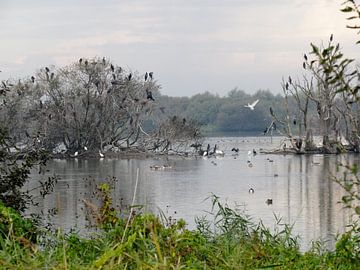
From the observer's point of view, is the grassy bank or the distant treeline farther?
the distant treeline

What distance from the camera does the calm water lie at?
51.1 feet

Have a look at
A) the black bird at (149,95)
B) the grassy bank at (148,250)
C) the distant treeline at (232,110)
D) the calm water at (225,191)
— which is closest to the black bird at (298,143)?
the black bird at (149,95)

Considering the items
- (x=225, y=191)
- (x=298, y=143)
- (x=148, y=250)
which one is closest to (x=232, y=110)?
(x=298, y=143)

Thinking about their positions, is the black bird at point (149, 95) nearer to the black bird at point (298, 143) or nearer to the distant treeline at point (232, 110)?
the black bird at point (298, 143)

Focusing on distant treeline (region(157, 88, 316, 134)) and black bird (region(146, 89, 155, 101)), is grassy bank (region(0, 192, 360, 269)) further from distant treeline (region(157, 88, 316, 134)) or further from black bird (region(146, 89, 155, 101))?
distant treeline (region(157, 88, 316, 134))

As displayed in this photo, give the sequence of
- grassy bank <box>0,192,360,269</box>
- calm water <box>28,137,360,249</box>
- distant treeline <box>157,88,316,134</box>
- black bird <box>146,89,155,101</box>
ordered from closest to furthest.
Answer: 1. grassy bank <box>0,192,360,269</box>
2. calm water <box>28,137,360,249</box>
3. black bird <box>146,89,155,101</box>
4. distant treeline <box>157,88,316,134</box>

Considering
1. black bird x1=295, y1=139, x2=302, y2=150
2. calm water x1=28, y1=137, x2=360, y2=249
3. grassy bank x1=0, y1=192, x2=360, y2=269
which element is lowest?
calm water x1=28, y1=137, x2=360, y2=249

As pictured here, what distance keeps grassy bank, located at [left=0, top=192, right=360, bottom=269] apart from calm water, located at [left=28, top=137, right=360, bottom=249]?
2.22m

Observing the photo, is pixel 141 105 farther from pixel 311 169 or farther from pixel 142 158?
pixel 311 169

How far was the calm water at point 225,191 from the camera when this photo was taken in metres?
15.6

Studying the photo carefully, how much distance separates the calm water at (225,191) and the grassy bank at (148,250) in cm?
222

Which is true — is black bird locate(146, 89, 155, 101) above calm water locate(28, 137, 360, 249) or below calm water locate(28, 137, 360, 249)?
above

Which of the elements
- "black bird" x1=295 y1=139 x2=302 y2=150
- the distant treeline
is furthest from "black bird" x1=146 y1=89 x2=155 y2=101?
the distant treeline

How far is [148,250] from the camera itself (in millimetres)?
4680
